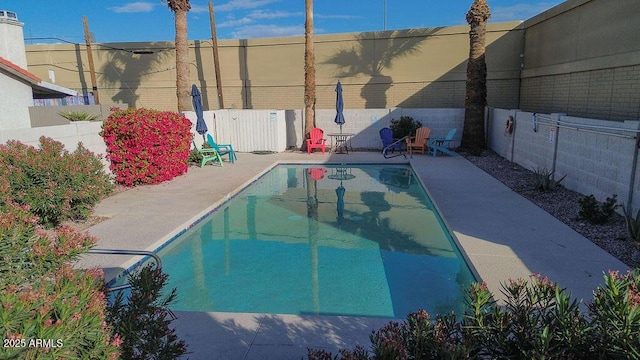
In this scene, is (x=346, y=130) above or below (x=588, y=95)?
below

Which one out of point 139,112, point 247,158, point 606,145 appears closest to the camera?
point 606,145

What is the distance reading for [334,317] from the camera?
4.04 m

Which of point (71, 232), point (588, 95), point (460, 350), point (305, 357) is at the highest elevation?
point (588, 95)

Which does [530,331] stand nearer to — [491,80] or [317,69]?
[491,80]

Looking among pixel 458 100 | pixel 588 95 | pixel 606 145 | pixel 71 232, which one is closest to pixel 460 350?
pixel 71 232

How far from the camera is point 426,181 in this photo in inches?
407

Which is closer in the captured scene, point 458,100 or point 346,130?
point 346,130

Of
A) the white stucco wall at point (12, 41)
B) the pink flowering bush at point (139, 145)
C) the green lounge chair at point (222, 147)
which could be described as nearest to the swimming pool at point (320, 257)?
the pink flowering bush at point (139, 145)

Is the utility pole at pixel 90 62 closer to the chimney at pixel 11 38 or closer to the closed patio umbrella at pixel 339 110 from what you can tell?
the chimney at pixel 11 38

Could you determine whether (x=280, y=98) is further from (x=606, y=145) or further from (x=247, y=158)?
(x=606, y=145)

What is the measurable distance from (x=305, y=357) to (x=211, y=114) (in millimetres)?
13577

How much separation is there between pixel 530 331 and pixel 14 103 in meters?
15.2

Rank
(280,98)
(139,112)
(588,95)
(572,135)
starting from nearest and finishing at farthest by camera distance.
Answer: (572,135)
(139,112)
(588,95)
(280,98)

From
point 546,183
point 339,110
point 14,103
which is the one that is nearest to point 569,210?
point 546,183
